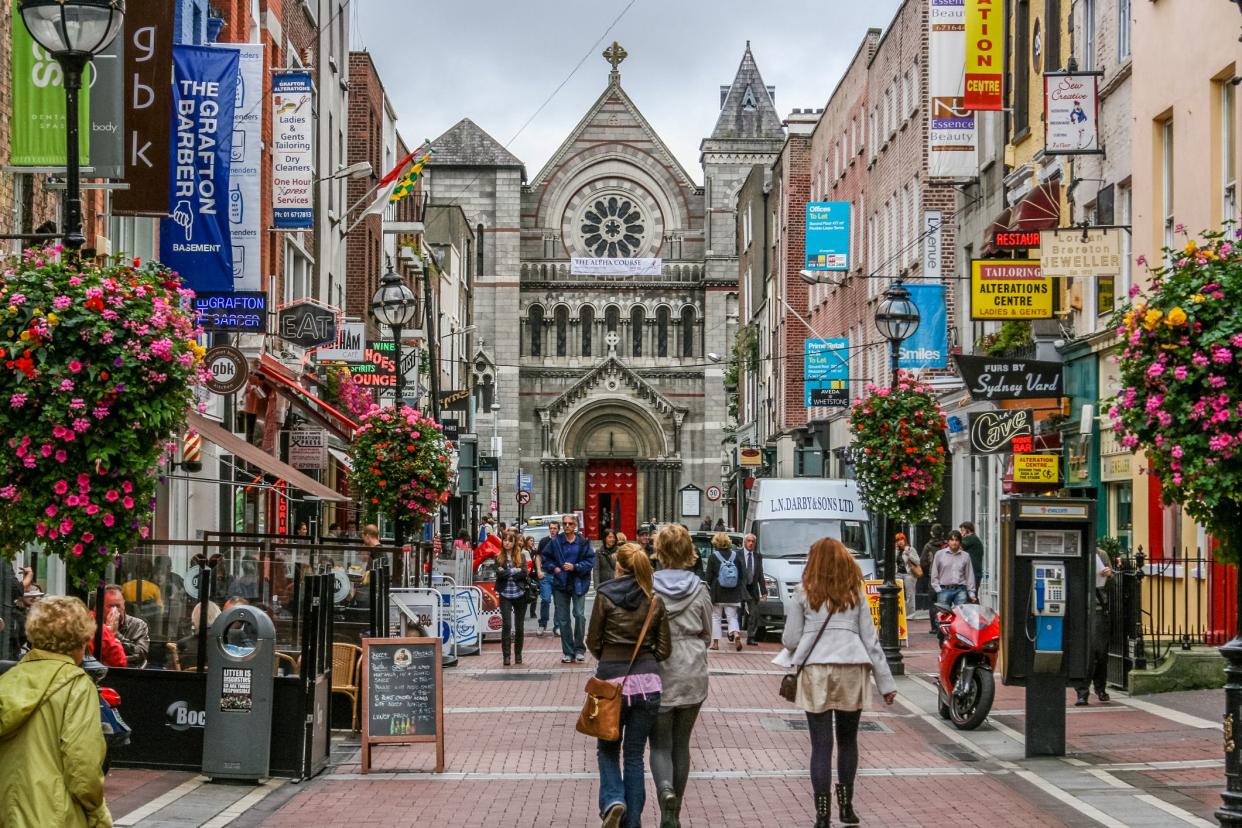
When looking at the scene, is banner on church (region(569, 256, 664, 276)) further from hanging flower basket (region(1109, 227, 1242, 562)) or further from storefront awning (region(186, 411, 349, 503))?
hanging flower basket (region(1109, 227, 1242, 562))

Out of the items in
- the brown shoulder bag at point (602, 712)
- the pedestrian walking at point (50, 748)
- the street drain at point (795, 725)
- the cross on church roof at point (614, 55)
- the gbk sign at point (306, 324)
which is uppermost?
the cross on church roof at point (614, 55)

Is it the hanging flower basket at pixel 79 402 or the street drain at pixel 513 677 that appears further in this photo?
the street drain at pixel 513 677

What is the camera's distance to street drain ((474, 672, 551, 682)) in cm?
2070

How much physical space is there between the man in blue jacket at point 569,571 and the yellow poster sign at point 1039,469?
6019 mm

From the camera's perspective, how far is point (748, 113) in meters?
81.0

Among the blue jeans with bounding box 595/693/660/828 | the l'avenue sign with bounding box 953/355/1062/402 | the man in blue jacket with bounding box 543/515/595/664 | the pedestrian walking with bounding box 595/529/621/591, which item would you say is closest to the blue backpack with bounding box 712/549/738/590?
the man in blue jacket with bounding box 543/515/595/664

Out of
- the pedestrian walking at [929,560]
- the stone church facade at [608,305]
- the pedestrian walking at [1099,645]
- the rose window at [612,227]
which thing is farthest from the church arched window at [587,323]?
the pedestrian walking at [1099,645]

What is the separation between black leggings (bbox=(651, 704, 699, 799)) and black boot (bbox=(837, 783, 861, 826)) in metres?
0.91

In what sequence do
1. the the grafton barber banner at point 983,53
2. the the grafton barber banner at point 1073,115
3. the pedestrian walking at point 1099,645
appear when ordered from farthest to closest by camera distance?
1. the the grafton barber banner at point 983,53
2. the the grafton barber banner at point 1073,115
3. the pedestrian walking at point 1099,645

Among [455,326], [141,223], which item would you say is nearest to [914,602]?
[141,223]

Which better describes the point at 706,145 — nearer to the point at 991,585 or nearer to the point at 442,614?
the point at 991,585

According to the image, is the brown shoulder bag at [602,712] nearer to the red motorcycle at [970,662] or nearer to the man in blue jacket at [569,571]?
the red motorcycle at [970,662]

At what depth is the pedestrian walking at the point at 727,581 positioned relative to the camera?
81.4 ft

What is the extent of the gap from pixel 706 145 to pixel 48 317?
70799 mm
